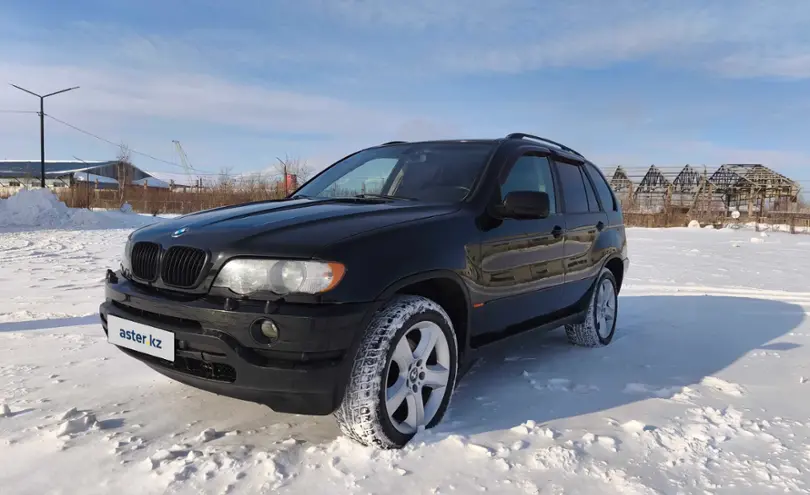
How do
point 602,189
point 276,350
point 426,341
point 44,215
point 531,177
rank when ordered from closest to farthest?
point 276,350 < point 426,341 < point 531,177 < point 602,189 < point 44,215

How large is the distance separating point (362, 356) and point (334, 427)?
64 cm

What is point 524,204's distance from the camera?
3195mm

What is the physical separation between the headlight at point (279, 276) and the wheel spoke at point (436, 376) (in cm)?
78

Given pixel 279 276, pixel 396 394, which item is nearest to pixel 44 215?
pixel 279 276

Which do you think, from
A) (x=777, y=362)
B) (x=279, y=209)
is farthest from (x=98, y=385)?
(x=777, y=362)

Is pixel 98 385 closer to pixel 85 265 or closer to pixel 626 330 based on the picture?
pixel 626 330

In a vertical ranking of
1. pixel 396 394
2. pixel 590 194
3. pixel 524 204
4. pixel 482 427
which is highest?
pixel 590 194

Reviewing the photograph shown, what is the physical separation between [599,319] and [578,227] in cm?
91

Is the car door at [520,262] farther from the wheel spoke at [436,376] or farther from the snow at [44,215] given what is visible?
the snow at [44,215]

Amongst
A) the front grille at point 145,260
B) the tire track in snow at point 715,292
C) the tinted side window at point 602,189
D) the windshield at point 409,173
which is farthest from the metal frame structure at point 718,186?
the front grille at point 145,260

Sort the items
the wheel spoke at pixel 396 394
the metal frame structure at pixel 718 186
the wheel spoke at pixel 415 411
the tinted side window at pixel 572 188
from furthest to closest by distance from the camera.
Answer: the metal frame structure at pixel 718 186 → the tinted side window at pixel 572 188 → the wheel spoke at pixel 415 411 → the wheel spoke at pixel 396 394

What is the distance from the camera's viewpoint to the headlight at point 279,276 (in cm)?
234

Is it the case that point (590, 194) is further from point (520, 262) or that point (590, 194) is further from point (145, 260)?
point (145, 260)

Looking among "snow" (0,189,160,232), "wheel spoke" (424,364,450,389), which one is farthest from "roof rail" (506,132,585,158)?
"snow" (0,189,160,232)
